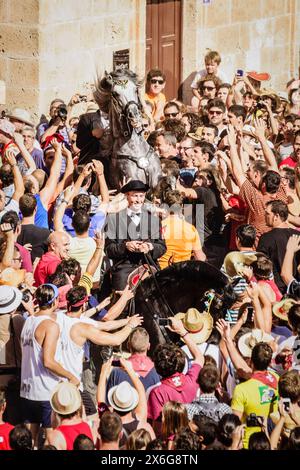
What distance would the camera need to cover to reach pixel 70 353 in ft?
39.5

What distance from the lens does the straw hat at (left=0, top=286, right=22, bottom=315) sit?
41.2 ft

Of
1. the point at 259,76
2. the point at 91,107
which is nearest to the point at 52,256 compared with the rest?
the point at 91,107

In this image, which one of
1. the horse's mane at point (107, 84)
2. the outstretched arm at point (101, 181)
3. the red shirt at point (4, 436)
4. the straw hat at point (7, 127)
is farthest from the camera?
the straw hat at point (7, 127)

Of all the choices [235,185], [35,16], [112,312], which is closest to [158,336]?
[112,312]

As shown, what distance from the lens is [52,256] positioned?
44.9ft

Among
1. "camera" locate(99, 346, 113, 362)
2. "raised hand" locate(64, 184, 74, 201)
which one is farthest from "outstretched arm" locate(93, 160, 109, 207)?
"camera" locate(99, 346, 113, 362)

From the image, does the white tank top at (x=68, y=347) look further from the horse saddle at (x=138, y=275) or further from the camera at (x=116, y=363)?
the horse saddle at (x=138, y=275)

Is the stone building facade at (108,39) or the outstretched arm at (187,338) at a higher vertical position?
the stone building facade at (108,39)

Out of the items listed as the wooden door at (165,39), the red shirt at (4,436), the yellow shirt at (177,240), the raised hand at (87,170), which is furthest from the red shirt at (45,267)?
the wooden door at (165,39)

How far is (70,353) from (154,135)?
17.7 feet

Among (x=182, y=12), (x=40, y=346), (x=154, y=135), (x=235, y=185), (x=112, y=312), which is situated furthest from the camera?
(x=182, y=12)

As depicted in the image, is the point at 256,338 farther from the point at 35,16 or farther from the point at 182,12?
the point at 182,12

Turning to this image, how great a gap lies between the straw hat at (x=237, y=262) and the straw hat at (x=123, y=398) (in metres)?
2.62

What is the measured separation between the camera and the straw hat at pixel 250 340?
39.6ft
